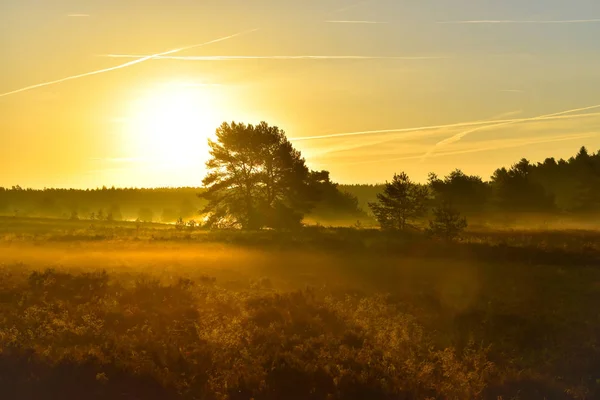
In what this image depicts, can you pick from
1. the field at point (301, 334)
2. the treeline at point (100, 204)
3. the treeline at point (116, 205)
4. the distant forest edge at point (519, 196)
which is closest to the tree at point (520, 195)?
the distant forest edge at point (519, 196)

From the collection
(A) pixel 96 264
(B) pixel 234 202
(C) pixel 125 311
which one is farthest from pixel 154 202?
(C) pixel 125 311

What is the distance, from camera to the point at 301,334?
13.1 meters

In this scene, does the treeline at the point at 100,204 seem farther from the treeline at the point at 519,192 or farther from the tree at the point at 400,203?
the tree at the point at 400,203

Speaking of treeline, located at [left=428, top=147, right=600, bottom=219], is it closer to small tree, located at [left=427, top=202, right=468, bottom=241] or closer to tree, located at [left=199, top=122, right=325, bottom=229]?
tree, located at [left=199, top=122, right=325, bottom=229]

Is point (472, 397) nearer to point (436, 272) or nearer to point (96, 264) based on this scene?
→ point (436, 272)

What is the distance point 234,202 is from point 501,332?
43.4 metres

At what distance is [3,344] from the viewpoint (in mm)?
11117

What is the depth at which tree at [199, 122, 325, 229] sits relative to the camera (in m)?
55.9

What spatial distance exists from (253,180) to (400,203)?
17.7 meters

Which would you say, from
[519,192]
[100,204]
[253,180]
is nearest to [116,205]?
[100,204]

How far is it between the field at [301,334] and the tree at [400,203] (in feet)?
59.6

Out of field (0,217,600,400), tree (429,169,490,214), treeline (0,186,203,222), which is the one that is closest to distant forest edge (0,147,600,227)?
tree (429,169,490,214)

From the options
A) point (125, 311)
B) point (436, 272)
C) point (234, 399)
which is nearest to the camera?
point (234, 399)

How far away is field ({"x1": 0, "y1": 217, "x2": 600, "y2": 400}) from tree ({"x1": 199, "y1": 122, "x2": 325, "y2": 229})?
30669mm
